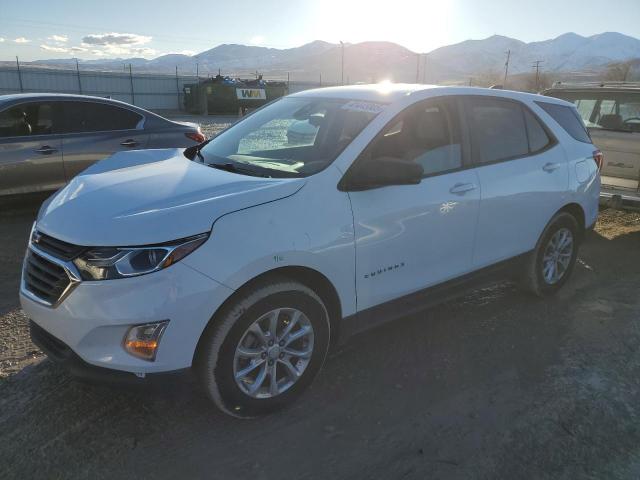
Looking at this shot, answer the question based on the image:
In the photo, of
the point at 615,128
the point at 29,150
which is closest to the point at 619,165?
the point at 615,128

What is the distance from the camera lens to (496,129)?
4.02 m

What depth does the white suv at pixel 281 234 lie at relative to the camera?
→ 2432 millimetres

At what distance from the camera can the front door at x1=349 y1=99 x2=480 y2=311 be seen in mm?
3068

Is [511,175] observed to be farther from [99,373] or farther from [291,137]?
[99,373]

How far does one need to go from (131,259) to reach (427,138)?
6.96 feet

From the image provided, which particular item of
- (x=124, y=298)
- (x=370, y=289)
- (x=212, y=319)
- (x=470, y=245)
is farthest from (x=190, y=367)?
(x=470, y=245)

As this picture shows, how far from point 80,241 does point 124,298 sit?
37 cm

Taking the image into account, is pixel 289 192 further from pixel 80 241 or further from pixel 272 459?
pixel 272 459

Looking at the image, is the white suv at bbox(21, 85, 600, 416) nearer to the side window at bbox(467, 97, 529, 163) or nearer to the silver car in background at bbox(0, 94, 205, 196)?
the side window at bbox(467, 97, 529, 163)

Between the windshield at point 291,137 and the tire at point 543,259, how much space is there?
2.04 meters

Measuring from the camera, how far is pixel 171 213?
8.32 ft

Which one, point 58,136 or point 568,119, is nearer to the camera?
point 568,119

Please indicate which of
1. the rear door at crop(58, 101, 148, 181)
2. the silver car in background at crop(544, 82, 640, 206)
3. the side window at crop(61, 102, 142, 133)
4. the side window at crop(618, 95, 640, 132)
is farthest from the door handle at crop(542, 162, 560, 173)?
the side window at crop(61, 102, 142, 133)

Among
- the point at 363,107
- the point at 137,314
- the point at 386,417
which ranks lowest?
the point at 386,417
